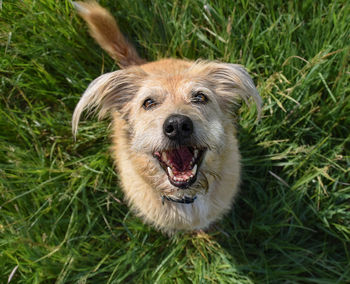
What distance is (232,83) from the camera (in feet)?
6.89

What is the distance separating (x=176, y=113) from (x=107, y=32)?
3.84 ft

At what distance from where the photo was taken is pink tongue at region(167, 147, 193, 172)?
197 cm

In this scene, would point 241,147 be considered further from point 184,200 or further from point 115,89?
point 115,89

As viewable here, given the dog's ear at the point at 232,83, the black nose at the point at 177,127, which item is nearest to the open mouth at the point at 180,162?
the black nose at the point at 177,127

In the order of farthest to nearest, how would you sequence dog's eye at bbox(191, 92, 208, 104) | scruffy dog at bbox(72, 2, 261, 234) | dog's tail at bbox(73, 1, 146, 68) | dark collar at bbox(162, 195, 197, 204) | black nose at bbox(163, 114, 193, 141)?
dog's tail at bbox(73, 1, 146, 68)
dark collar at bbox(162, 195, 197, 204)
dog's eye at bbox(191, 92, 208, 104)
scruffy dog at bbox(72, 2, 261, 234)
black nose at bbox(163, 114, 193, 141)

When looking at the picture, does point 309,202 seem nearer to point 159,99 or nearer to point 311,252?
point 311,252

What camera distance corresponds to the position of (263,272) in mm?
2410

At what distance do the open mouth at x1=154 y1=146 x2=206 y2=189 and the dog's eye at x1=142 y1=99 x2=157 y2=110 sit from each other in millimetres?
293

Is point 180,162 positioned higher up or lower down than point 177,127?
lower down

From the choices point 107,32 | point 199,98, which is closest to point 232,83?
point 199,98

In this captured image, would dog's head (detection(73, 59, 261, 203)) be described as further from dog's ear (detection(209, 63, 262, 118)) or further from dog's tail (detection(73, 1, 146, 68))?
dog's tail (detection(73, 1, 146, 68))

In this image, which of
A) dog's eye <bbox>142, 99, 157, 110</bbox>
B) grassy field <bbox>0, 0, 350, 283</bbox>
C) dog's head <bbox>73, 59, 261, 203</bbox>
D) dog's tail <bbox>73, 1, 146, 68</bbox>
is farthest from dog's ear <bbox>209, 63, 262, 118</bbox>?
dog's tail <bbox>73, 1, 146, 68</bbox>

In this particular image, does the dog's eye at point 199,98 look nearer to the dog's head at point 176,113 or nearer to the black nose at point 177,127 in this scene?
the dog's head at point 176,113

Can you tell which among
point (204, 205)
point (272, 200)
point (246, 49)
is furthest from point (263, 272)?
point (246, 49)
